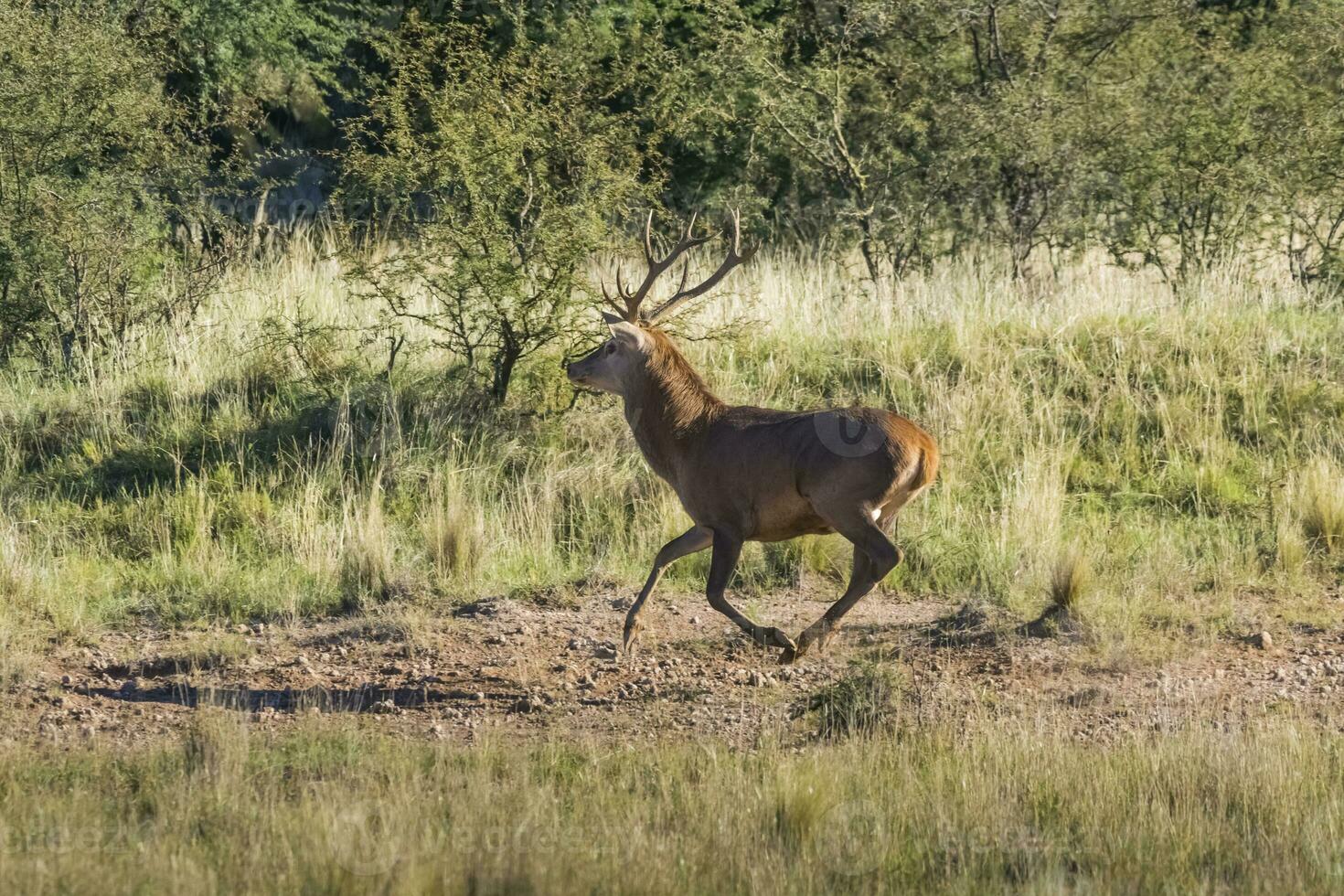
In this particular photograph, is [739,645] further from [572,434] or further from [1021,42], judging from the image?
[1021,42]

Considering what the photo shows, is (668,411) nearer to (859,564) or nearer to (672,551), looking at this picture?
(672,551)

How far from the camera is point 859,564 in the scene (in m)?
8.60

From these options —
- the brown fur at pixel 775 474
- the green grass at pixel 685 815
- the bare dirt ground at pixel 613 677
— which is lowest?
the bare dirt ground at pixel 613 677

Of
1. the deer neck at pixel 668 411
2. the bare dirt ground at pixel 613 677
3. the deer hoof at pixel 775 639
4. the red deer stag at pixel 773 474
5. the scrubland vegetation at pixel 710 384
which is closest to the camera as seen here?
the scrubland vegetation at pixel 710 384

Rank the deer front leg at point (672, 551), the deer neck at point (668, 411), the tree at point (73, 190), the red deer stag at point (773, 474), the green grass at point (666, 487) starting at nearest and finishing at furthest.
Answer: the red deer stag at point (773, 474) < the deer front leg at point (672, 551) < the deer neck at point (668, 411) < the green grass at point (666, 487) < the tree at point (73, 190)

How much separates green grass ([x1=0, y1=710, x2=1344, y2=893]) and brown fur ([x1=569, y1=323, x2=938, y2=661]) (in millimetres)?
1348

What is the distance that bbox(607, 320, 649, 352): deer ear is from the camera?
9.43 meters

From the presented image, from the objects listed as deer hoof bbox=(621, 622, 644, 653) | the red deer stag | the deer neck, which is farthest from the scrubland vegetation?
the deer neck

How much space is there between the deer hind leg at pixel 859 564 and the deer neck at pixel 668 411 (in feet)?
3.64

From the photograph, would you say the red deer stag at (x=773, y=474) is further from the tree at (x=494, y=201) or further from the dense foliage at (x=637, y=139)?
the dense foliage at (x=637, y=139)

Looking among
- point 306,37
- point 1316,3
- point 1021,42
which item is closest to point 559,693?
point 1021,42

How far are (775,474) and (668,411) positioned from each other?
0.94 m

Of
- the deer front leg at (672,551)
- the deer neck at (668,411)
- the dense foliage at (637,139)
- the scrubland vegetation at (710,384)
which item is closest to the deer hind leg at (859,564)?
the scrubland vegetation at (710,384)

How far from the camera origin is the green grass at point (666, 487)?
9906 mm
